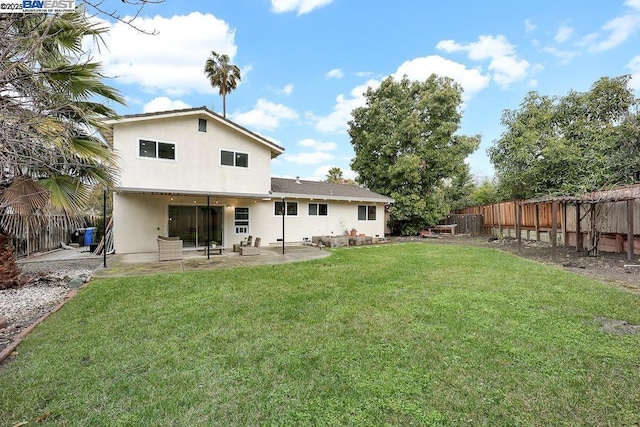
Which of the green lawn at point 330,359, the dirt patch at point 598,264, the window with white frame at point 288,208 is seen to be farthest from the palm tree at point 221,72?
the dirt patch at point 598,264

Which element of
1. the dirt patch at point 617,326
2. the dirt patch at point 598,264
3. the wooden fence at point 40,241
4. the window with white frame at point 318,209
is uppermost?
the window with white frame at point 318,209

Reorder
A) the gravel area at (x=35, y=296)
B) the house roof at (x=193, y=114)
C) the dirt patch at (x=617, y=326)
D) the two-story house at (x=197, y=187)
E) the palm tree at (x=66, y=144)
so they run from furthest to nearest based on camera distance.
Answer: the two-story house at (x=197, y=187) → the house roof at (x=193, y=114) → the palm tree at (x=66, y=144) → the gravel area at (x=35, y=296) → the dirt patch at (x=617, y=326)

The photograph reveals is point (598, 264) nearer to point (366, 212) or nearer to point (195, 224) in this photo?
point (366, 212)

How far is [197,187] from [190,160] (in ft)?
3.84

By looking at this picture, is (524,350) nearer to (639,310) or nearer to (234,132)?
(639,310)

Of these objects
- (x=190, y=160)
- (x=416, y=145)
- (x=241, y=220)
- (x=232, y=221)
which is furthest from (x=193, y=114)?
(x=416, y=145)

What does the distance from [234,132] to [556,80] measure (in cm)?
1617

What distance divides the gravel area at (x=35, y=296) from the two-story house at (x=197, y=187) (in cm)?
304

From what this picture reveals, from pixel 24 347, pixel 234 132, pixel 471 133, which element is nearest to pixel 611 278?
pixel 24 347

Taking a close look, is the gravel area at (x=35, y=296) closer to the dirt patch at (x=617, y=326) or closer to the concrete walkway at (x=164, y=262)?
the concrete walkway at (x=164, y=262)

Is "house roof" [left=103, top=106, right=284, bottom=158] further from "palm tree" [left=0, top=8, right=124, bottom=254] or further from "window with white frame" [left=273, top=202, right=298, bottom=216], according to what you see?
"palm tree" [left=0, top=8, right=124, bottom=254]

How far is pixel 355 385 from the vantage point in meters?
2.94

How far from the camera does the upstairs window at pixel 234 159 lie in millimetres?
13281

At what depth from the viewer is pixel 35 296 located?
6230 millimetres
